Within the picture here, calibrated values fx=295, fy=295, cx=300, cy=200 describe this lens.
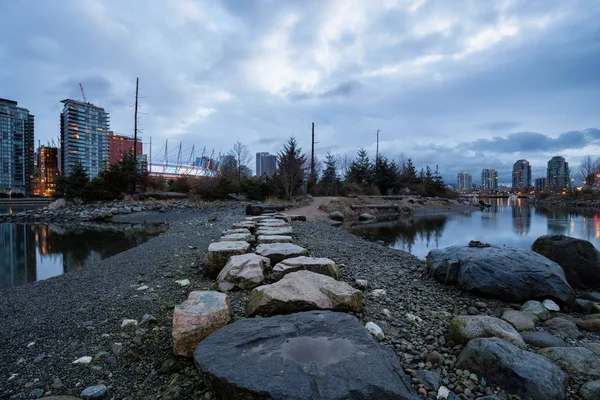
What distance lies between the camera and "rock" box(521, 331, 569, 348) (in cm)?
237

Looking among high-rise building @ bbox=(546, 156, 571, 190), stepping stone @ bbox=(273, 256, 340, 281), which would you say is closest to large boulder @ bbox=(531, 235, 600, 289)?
stepping stone @ bbox=(273, 256, 340, 281)

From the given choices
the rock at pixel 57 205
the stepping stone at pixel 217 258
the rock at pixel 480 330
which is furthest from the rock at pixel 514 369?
the rock at pixel 57 205

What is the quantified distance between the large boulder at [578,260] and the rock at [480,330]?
3.25 m

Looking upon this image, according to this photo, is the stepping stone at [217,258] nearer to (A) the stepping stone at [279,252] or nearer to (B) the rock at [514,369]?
(A) the stepping stone at [279,252]

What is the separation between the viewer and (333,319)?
81.9 inches

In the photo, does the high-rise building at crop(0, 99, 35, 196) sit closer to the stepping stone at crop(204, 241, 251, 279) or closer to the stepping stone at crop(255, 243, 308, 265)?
the stepping stone at crop(204, 241, 251, 279)

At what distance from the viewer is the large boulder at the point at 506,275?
3496mm

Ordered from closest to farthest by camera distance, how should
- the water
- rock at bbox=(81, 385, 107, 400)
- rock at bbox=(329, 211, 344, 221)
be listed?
rock at bbox=(81, 385, 107, 400)
the water
rock at bbox=(329, 211, 344, 221)

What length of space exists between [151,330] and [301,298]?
1.27 meters

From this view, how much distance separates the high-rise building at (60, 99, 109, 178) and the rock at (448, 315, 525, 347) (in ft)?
227

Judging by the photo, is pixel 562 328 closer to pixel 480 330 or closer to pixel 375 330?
pixel 480 330

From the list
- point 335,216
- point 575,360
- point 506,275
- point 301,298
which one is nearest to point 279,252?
point 301,298

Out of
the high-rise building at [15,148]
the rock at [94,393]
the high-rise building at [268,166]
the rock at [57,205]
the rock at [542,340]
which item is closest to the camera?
the rock at [94,393]

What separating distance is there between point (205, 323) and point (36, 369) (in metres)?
1.16
